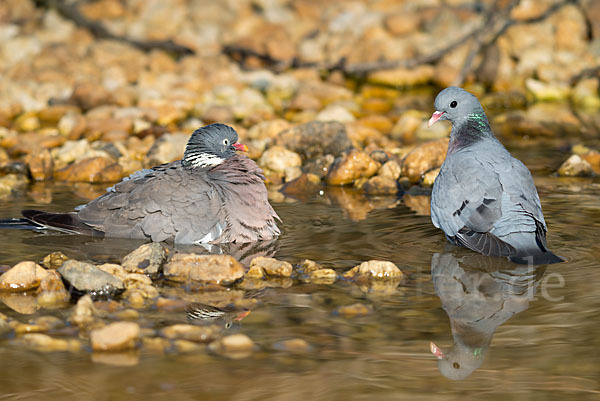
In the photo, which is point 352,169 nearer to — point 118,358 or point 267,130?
point 267,130

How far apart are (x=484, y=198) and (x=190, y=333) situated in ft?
8.14

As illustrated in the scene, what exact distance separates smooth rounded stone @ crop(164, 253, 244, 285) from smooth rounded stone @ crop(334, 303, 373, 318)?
86 centimetres

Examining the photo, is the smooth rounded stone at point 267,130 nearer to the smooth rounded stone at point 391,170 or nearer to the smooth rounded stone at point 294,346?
the smooth rounded stone at point 391,170

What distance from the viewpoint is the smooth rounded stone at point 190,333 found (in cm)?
417

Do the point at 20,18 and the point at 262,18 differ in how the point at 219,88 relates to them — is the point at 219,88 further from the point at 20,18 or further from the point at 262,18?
the point at 20,18

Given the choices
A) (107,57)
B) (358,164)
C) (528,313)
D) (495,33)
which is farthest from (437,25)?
(528,313)

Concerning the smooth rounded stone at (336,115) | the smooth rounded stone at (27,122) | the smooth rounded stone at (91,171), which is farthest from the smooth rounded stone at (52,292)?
the smooth rounded stone at (27,122)

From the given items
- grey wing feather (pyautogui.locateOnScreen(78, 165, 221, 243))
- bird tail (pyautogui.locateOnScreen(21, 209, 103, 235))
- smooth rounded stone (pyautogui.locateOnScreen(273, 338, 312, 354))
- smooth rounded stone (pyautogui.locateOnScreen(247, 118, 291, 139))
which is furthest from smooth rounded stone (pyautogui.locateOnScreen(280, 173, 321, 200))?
smooth rounded stone (pyautogui.locateOnScreen(273, 338, 312, 354))

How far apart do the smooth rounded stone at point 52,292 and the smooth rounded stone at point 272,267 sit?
1212mm

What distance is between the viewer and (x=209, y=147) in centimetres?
658

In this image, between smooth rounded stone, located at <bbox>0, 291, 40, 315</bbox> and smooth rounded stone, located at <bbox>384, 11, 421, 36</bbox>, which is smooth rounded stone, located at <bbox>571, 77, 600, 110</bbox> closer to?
smooth rounded stone, located at <bbox>384, 11, 421, 36</bbox>

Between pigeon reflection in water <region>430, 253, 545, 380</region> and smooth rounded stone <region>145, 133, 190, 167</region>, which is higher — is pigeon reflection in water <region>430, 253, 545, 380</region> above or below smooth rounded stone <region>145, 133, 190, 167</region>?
below

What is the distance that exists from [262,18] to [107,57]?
3.62 metres

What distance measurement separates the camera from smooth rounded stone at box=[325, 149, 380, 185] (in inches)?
332
